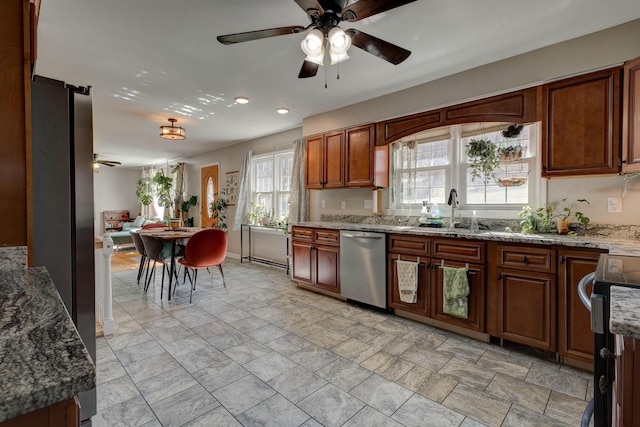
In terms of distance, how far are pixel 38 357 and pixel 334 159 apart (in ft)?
11.9

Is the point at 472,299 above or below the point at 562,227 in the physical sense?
below

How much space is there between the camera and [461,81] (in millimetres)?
2975

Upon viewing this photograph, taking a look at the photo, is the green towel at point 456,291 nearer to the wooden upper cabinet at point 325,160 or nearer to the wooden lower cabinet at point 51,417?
the wooden upper cabinet at point 325,160

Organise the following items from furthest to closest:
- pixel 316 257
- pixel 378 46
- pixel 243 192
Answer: pixel 243 192, pixel 316 257, pixel 378 46

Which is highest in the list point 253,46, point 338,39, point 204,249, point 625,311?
point 253,46

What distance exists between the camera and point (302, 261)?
407 cm

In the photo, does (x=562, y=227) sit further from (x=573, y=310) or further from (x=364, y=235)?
(x=364, y=235)

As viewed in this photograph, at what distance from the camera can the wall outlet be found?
2287 mm

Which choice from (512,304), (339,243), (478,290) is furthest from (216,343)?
(512,304)

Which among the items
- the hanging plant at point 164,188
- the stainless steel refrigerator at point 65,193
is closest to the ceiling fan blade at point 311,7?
the stainless steel refrigerator at point 65,193

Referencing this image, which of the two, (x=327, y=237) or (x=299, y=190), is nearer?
(x=327, y=237)

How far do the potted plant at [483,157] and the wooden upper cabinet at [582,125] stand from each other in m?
0.55

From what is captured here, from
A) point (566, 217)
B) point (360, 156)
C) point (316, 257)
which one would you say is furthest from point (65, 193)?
point (566, 217)

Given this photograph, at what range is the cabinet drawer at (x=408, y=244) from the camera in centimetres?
284
